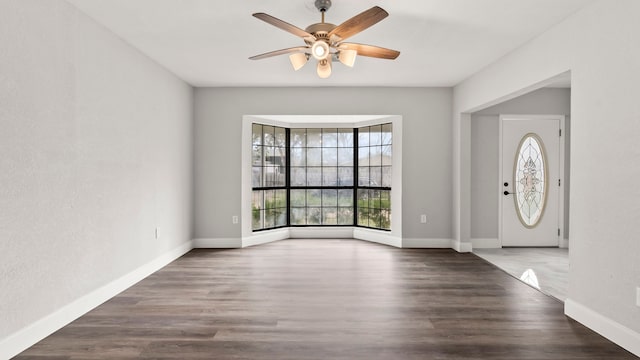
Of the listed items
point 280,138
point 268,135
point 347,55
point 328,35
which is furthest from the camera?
point 280,138

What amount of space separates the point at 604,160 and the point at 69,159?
3.91 metres

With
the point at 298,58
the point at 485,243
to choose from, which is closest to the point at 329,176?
the point at 485,243

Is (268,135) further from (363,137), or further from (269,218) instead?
(363,137)

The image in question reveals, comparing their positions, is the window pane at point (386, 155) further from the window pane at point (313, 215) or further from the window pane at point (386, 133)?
the window pane at point (313, 215)

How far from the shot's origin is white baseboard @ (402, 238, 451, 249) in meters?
5.62

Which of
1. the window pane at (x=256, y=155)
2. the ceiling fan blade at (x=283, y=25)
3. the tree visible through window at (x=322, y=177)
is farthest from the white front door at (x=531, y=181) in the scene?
the ceiling fan blade at (x=283, y=25)

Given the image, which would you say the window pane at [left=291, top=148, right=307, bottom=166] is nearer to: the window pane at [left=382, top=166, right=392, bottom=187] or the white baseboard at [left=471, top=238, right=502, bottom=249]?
the window pane at [left=382, top=166, right=392, bottom=187]

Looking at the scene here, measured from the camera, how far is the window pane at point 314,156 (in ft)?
21.7

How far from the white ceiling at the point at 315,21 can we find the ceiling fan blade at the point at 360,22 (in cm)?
29

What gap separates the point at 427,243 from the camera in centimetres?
562

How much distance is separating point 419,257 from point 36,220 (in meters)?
4.13

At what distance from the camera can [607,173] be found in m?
2.63

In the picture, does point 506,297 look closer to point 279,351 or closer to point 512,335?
point 512,335

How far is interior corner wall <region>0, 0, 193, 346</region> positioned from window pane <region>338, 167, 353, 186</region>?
3112 mm
